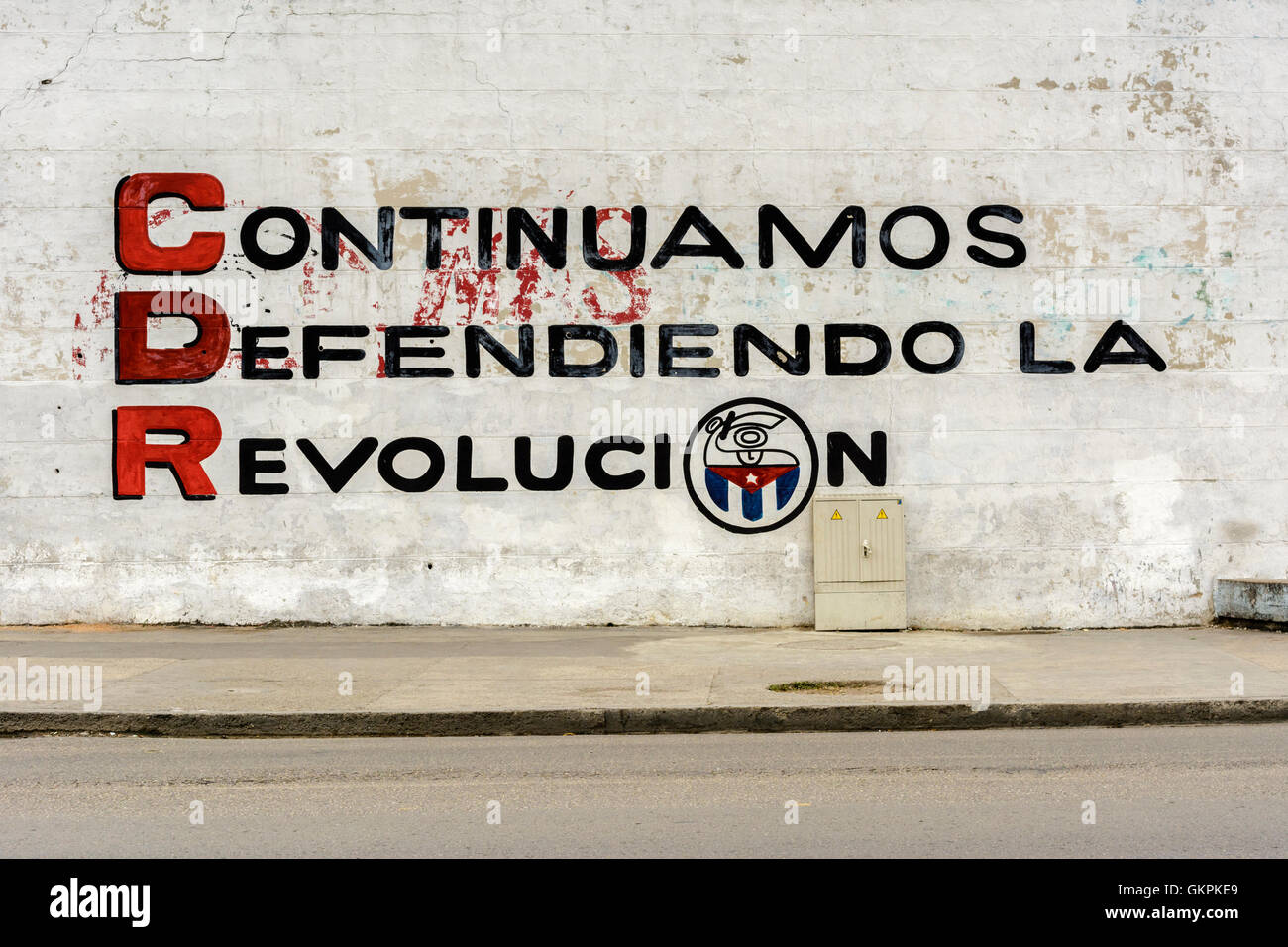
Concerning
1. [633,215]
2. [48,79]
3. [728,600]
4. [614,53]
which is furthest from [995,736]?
[48,79]

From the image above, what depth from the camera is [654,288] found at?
12.8m

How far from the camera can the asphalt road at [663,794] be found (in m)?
5.81

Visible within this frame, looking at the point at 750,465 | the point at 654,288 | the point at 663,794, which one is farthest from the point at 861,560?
the point at 663,794

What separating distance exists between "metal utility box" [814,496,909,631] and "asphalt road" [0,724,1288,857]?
3704 mm

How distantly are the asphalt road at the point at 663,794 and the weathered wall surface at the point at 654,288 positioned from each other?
165 inches

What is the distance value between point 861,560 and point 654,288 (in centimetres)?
326

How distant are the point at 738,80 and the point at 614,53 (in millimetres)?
1223

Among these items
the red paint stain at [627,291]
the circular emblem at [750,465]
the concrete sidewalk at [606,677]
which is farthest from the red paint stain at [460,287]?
the concrete sidewalk at [606,677]

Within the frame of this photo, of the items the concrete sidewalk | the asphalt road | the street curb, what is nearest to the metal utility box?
the concrete sidewalk

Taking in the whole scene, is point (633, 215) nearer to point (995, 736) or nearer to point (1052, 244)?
point (1052, 244)

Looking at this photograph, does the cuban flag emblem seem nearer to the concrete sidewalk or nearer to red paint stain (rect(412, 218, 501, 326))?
the concrete sidewalk

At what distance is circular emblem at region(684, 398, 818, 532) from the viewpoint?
12.7m

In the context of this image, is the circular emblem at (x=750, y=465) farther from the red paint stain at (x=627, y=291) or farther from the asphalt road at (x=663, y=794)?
the asphalt road at (x=663, y=794)

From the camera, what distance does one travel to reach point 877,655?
36.0 feet
